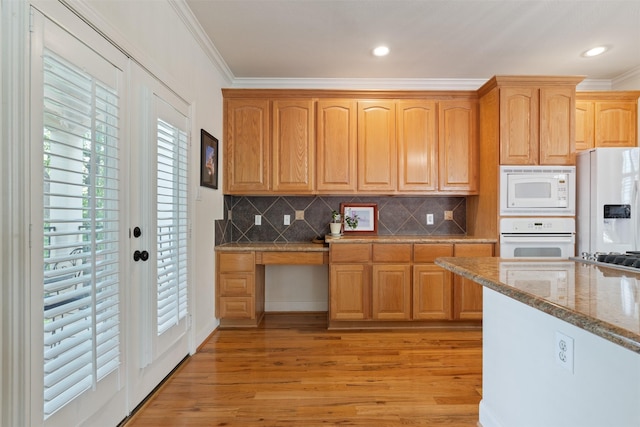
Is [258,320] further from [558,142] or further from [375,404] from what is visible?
[558,142]

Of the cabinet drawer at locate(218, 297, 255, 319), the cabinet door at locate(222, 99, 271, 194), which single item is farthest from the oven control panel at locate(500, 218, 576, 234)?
the cabinet drawer at locate(218, 297, 255, 319)

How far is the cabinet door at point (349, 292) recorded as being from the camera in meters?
3.21

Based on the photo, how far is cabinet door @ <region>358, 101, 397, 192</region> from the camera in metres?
3.49

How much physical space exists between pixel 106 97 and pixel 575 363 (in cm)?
216

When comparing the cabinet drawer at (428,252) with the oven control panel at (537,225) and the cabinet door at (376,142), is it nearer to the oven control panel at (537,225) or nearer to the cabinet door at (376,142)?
the oven control panel at (537,225)

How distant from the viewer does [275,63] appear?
3.24 meters

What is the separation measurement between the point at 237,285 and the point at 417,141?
233cm

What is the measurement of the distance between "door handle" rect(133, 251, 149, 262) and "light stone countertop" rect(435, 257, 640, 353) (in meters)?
1.59

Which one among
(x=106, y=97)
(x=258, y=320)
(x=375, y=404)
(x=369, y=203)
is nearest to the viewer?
(x=106, y=97)

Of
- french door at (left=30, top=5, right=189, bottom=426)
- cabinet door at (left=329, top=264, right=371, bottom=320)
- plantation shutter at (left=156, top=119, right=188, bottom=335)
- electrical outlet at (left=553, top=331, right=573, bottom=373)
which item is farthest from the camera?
cabinet door at (left=329, top=264, right=371, bottom=320)

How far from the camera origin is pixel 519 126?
313 centimetres

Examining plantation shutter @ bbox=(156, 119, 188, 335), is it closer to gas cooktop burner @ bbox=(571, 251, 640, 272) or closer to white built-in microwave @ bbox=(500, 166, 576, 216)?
gas cooktop burner @ bbox=(571, 251, 640, 272)

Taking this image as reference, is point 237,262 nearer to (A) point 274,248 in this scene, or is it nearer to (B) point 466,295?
(A) point 274,248

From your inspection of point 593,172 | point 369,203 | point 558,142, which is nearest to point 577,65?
point 558,142
